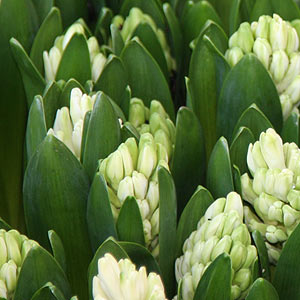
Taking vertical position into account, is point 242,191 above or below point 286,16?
below

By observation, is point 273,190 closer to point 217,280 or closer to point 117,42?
point 217,280

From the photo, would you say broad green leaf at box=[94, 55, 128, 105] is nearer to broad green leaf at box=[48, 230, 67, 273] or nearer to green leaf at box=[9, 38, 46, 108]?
green leaf at box=[9, 38, 46, 108]

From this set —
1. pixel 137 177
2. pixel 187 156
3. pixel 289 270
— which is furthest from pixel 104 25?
pixel 289 270

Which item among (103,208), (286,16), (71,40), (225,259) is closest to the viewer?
(225,259)

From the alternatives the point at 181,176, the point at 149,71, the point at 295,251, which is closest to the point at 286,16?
the point at 149,71

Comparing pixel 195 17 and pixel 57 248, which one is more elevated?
pixel 195 17

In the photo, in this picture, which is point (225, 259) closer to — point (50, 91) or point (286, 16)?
Result: point (50, 91)
